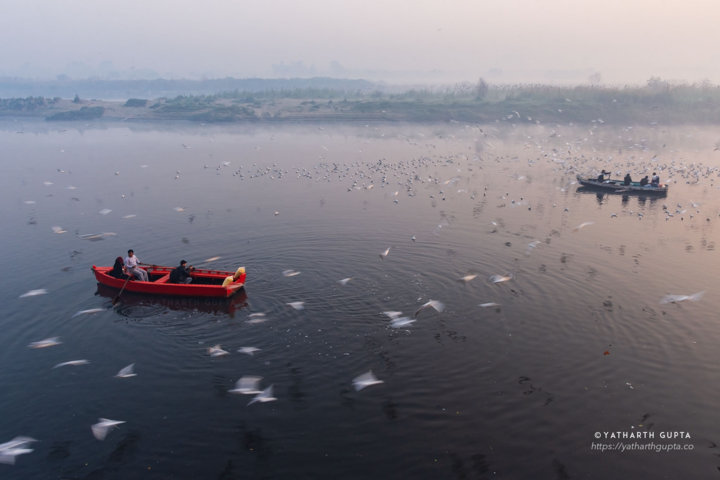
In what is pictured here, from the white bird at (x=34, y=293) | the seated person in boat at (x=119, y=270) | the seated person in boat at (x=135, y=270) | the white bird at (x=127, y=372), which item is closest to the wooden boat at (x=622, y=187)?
the seated person in boat at (x=135, y=270)

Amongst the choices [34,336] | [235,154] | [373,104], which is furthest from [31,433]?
[373,104]

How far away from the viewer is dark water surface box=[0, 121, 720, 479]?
42.3 feet

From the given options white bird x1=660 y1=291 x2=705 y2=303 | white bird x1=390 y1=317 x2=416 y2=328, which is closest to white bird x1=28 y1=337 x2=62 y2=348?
white bird x1=390 y1=317 x2=416 y2=328

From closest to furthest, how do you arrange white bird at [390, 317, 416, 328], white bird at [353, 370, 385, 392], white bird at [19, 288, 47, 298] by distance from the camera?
white bird at [353, 370, 385, 392] < white bird at [390, 317, 416, 328] < white bird at [19, 288, 47, 298]

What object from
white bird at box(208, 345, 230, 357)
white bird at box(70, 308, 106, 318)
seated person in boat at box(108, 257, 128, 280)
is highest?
seated person in boat at box(108, 257, 128, 280)

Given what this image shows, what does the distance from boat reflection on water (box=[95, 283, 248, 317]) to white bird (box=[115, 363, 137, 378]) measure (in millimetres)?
4392

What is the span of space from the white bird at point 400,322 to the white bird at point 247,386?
5.22m

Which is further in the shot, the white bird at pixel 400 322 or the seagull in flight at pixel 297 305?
the seagull in flight at pixel 297 305

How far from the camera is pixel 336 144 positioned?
7125 centimetres

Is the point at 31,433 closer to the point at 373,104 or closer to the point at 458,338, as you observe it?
the point at 458,338

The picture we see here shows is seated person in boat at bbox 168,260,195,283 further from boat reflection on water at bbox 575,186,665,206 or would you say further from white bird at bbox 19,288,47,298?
boat reflection on water at bbox 575,186,665,206

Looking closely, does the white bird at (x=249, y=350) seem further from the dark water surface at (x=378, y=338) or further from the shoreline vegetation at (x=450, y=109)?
the shoreline vegetation at (x=450, y=109)

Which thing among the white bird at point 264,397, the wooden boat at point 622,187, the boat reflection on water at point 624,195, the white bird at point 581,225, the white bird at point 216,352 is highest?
the wooden boat at point 622,187

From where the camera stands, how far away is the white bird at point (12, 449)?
1258 centimetres
